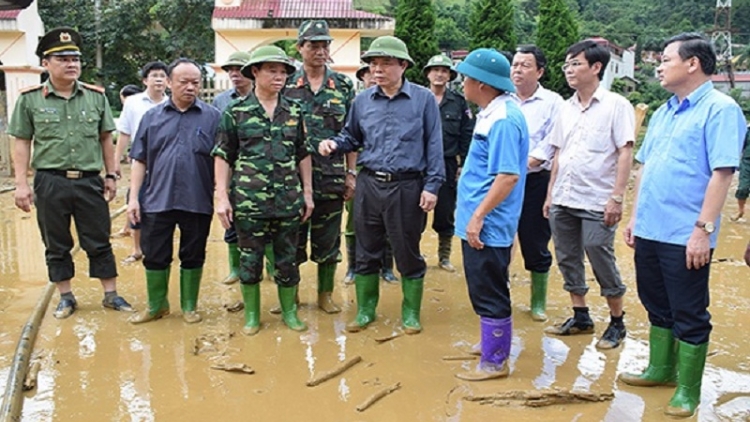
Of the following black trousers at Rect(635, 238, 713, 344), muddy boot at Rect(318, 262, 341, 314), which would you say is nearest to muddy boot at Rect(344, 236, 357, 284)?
muddy boot at Rect(318, 262, 341, 314)

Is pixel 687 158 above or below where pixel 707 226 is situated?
above

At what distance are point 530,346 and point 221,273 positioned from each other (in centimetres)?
314

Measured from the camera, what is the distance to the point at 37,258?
6.78 metres

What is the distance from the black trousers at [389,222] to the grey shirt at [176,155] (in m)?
1.13

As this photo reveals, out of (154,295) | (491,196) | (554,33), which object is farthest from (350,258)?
(554,33)

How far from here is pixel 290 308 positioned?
476cm

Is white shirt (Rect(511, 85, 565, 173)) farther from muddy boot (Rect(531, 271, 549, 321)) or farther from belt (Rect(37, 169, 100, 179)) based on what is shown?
belt (Rect(37, 169, 100, 179))

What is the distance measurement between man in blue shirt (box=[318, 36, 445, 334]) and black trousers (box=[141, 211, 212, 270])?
1086 millimetres

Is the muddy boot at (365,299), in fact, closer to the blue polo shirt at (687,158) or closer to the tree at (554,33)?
the blue polo shirt at (687,158)

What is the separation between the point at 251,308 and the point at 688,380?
279 centimetres

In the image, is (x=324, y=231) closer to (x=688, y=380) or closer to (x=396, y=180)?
(x=396, y=180)

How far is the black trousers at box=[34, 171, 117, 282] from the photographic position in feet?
16.0

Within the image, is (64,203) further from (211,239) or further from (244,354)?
(211,239)

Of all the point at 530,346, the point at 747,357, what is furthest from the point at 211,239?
the point at 747,357
